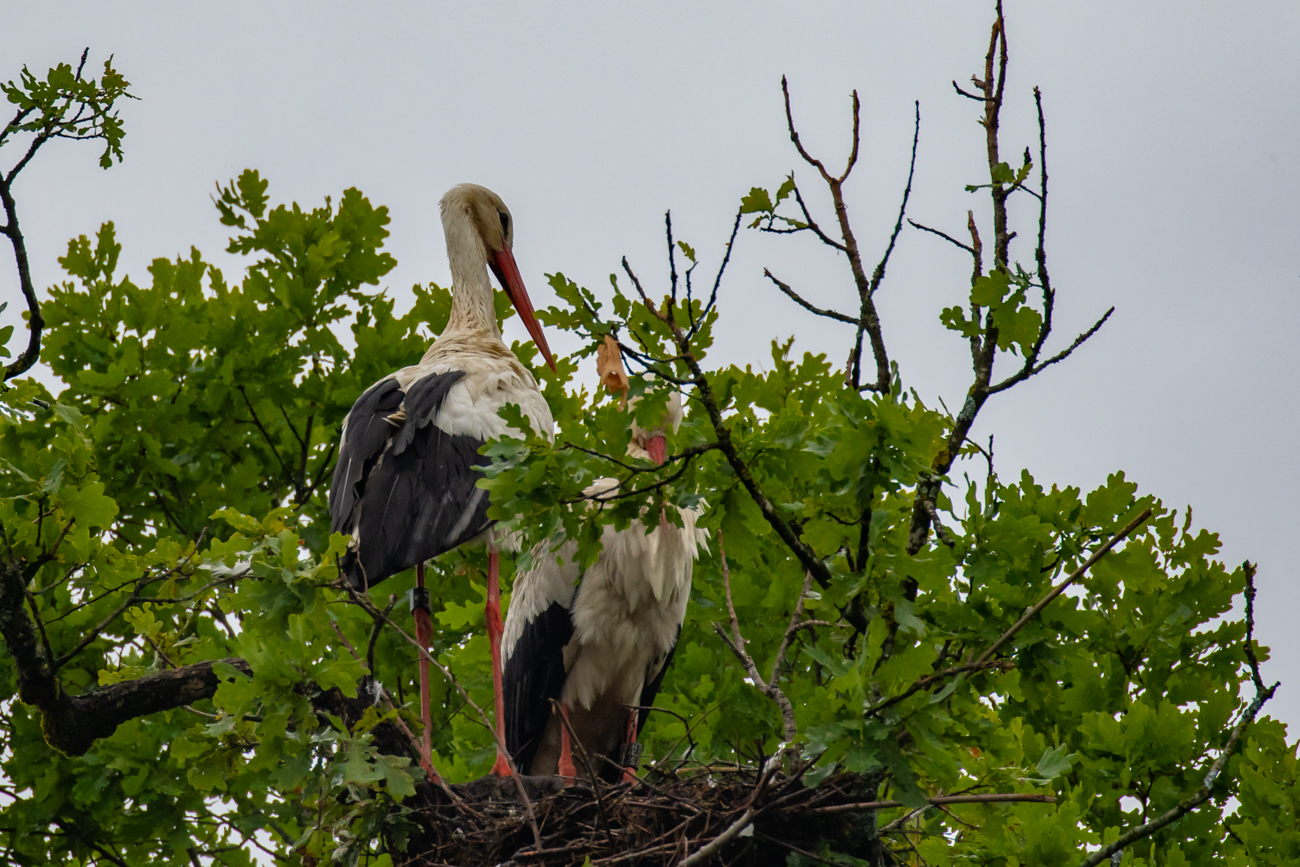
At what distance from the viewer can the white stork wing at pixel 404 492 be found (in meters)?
5.77

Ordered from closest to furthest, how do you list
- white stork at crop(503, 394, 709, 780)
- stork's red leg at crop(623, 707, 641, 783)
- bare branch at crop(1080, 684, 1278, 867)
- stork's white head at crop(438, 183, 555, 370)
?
1. bare branch at crop(1080, 684, 1278, 867)
2. white stork at crop(503, 394, 709, 780)
3. stork's red leg at crop(623, 707, 641, 783)
4. stork's white head at crop(438, 183, 555, 370)

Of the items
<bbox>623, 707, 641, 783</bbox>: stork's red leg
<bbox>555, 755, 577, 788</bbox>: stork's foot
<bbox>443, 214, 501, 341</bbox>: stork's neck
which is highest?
<bbox>443, 214, 501, 341</bbox>: stork's neck

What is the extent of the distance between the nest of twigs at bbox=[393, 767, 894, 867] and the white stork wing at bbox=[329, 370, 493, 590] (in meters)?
1.24

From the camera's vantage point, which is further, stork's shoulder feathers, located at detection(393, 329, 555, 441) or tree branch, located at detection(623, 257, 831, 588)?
stork's shoulder feathers, located at detection(393, 329, 555, 441)

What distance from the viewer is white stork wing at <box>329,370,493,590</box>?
577 cm

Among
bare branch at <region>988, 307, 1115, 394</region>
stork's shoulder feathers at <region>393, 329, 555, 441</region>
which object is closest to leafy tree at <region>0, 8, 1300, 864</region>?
bare branch at <region>988, 307, 1115, 394</region>

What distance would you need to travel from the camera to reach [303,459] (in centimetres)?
915

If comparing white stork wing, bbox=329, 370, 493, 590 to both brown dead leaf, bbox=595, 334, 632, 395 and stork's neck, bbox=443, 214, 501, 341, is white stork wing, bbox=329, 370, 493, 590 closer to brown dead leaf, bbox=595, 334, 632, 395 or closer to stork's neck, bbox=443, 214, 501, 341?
brown dead leaf, bbox=595, 334, 632, 395

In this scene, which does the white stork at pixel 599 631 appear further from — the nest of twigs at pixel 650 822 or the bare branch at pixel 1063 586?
the bare branch at pixel 1063 586

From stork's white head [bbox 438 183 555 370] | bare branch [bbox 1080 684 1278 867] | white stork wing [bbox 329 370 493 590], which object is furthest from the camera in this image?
stork's white head [bbox 438 183 555 370]

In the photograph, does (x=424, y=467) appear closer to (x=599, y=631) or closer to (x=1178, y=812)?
(x=599, y=631)

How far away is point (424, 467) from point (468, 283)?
7.02 feet

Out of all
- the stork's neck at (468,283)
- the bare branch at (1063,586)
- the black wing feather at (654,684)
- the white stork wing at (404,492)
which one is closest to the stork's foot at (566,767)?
the black wing feather at (654,684)

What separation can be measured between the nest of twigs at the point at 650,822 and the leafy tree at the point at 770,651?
0.02 metres
